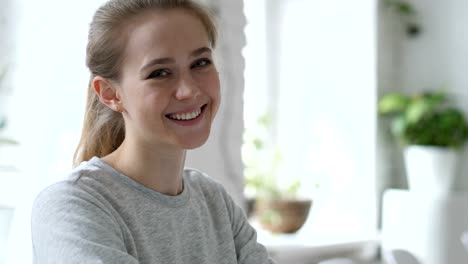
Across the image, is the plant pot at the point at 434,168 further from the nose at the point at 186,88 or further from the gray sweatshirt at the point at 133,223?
the nose at the point at 186,88

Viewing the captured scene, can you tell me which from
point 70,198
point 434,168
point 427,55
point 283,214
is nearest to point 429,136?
point 434,168

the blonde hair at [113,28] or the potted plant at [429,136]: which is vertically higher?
the blonde hair at [113,28]

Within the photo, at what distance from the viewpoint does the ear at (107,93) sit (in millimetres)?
1147

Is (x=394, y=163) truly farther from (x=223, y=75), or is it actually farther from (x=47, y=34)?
(x=47, y=34)

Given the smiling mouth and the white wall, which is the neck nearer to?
the smiling mouth

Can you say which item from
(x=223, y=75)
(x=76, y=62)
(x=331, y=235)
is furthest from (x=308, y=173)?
(x=76, y=62)

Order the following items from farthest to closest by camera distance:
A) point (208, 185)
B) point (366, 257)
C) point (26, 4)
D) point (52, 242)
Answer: point (366, 257), point (26, 4), point (208, 185), point (52, 242)

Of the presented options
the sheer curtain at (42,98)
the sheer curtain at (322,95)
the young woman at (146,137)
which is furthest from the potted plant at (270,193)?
the young woman at (146,137)

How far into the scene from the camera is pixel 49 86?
1.56 m

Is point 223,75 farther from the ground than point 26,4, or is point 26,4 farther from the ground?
point 26,4

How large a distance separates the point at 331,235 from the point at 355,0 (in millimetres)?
1128

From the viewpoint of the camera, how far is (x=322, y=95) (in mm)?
3156

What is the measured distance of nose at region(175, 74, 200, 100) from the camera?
1064 mm

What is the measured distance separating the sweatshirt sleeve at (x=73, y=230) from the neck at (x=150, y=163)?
0.47ft
